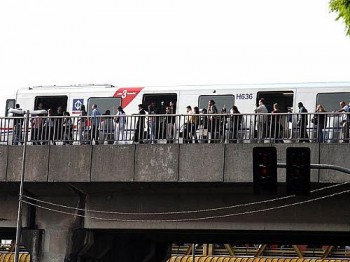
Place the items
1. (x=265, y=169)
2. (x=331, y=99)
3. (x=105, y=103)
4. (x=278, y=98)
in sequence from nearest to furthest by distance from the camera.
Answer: (x=265, y=169) → (x=331, y=99) → (x=278, y=98) → (x=105, y=103)

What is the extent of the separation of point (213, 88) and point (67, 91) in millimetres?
6462

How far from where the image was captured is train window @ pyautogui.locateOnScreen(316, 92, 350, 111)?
3694 cm

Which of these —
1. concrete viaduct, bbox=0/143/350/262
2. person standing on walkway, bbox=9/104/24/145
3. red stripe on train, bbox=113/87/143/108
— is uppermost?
red stripe on train, bbox=113/87/143/108

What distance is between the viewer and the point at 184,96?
39.8 meters

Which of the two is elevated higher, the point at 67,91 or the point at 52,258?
the point at 67,91

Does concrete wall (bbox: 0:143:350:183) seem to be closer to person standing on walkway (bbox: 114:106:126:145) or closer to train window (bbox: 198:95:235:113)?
person standing on walkway (bbox: 114:106:126:145)

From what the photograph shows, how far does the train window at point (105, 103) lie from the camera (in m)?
41.6

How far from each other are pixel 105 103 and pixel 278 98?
7429 mm

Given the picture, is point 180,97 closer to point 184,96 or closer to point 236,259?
point 184,96

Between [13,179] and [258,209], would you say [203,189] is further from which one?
[13,179]

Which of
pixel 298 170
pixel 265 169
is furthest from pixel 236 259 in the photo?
pixel 265 169

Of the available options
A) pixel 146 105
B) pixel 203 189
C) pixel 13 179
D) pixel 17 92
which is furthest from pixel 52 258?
pixel 17 92

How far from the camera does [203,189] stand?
31562 mm

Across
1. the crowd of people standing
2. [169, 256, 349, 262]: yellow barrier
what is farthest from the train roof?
[169, 256, 349, 262]: yellow barrier
